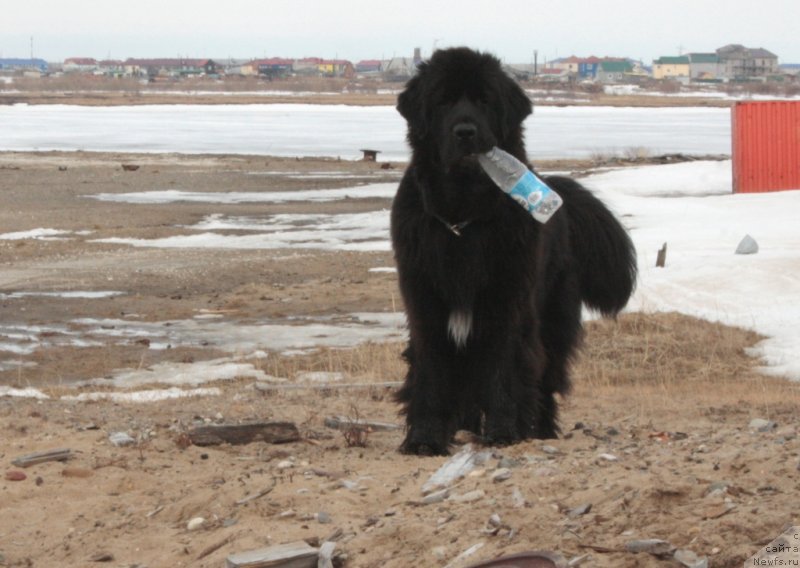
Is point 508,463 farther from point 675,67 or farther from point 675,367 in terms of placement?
point 675,67

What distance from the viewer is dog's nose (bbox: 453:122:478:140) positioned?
242 inches

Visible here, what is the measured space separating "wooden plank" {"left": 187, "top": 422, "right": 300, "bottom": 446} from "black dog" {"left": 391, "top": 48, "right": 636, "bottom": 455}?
70 centimetres

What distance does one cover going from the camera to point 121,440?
22.8 ft

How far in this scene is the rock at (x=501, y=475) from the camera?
5453mm

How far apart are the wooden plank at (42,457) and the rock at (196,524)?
1.31 metres

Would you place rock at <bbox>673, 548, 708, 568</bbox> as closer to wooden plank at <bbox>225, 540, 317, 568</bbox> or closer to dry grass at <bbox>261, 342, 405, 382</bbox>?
wooden plank at <bbox>225, 540, 317, 568</bbox>

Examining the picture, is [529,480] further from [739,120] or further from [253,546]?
[739,120]

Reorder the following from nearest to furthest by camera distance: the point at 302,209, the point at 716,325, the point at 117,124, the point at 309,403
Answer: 1. the point at 309,403
2. the point at 716,325
3. the point at 302,209
4. the point at 117,124

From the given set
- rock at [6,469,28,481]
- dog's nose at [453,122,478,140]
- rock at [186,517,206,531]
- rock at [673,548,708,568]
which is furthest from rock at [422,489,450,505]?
rock at [6,469,28,481]

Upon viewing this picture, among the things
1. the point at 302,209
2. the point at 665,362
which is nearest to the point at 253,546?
the point at 665,362

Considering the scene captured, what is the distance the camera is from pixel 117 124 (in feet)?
203

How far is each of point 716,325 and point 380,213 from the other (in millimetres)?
11885

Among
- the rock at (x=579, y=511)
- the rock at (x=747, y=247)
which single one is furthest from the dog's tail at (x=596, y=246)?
the rock at (x=747, y=247)

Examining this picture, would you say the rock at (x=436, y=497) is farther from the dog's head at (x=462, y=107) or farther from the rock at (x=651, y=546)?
the dog's head at (x=462, y=107)
